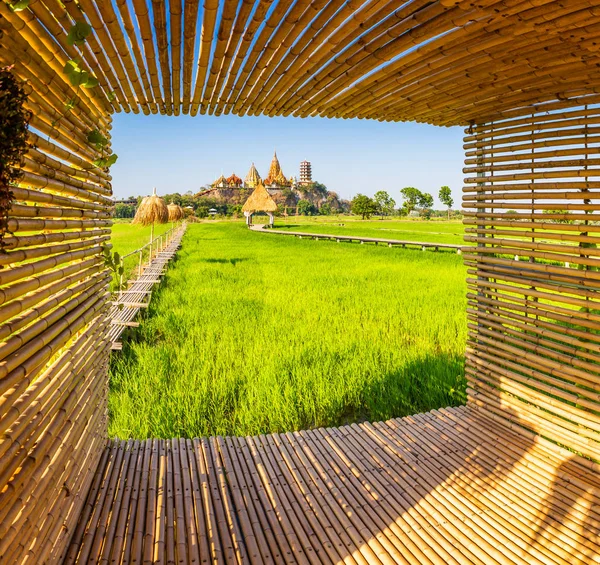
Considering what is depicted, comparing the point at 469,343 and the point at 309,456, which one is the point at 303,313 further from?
the point at 309,456

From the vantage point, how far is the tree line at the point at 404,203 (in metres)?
66.1

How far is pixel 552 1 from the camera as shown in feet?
5.00

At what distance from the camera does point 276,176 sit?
3031 inches

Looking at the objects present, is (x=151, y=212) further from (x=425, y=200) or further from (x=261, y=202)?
(x=425, y=200)

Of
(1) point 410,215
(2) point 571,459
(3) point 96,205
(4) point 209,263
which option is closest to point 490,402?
(2) point 571,459

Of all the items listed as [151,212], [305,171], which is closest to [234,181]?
[305,171]

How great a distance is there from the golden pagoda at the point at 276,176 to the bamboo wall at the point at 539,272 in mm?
75174

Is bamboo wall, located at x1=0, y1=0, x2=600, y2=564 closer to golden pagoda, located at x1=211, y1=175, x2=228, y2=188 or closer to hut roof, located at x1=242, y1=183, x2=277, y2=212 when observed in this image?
hut roof, located at x1=242, y1=183, x2=277, y2=212

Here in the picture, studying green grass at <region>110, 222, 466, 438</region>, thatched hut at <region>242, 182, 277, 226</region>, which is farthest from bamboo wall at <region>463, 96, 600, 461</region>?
thatched hut at <region>242, 182, 277, 226</region>

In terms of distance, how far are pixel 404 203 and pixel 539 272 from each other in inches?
3106

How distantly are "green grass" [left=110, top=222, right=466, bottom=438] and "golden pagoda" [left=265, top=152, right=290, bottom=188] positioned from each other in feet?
227

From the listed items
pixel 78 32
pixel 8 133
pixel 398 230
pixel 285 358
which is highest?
pixel 78 32

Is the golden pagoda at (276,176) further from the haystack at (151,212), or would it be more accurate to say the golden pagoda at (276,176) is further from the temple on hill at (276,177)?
the haystack at (151,212)

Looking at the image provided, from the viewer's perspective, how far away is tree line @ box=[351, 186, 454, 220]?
66.1 m
